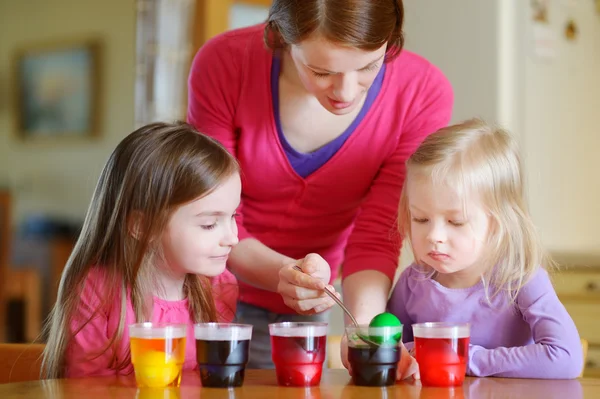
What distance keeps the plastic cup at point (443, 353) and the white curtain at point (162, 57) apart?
347cm

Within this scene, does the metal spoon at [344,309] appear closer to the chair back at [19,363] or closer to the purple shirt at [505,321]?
the purple shirt at [505,321]

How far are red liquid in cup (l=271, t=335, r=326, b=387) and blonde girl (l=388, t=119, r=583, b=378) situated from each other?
279 millimetres

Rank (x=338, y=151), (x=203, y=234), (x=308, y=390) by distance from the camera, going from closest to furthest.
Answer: (x=308, y=390) → (x=203, y=234) → (x=338, y=151)

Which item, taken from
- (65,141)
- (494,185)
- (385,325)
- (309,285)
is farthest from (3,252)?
(385,325)

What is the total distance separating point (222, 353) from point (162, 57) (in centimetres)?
362

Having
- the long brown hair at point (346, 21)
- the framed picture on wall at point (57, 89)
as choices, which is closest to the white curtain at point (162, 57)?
the framed picture on wall at point (57, 89)

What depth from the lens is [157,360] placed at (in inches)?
50.2

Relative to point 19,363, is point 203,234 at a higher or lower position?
higher

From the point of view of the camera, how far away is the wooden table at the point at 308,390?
121 cm

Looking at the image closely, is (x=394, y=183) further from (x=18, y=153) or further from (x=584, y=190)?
(x=18, y=153)

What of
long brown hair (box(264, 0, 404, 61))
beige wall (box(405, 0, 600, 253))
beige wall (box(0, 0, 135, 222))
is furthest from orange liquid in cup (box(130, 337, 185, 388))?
beige wall (box(0, 0, 135, 222))

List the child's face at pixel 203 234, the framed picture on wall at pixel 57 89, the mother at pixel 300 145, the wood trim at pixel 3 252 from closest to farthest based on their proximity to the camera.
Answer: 1. the child's face at pixel 203 234
2. the mother at pixel 300 145
3. the wood trim at pixel 3 252
4. the framed picture on wall at pixel 57 89

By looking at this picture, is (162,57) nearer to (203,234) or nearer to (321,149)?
(321,149)

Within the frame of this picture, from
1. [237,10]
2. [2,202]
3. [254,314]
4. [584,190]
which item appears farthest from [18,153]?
[254,314]
